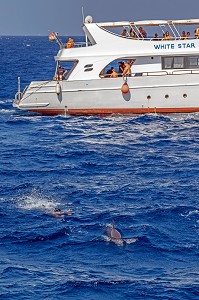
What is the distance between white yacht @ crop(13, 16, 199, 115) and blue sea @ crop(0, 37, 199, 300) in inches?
37.1

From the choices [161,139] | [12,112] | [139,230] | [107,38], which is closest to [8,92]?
[12,112]

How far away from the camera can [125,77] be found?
40531 millimetres

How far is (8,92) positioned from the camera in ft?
185

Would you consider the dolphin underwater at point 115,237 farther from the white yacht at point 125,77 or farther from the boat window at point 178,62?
the boat window at point 178,62

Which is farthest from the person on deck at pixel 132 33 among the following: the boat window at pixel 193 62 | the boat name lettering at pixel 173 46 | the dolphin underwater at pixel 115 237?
the dolphin underwater at pixel 115 237

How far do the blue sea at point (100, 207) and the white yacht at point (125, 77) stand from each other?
943 mm

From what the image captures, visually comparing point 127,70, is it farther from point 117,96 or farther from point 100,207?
point 100,207

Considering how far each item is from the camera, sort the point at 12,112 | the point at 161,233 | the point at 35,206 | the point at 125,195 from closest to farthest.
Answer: the point at 161,233 → the point at 35,206 → the point at 125,195 → the point at 12,112

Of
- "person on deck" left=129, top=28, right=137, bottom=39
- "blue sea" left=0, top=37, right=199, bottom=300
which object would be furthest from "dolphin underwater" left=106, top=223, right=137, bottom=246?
"person on deck" left=129, top=28, right=137, bottom=39

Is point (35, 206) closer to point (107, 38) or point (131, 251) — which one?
point (131, 251)

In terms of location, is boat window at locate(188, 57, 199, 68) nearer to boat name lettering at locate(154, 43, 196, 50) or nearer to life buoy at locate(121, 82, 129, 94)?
boat name lettering at locate(154, 43, 196, 50)

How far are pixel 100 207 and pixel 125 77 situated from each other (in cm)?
1710

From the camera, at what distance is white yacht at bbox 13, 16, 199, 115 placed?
134ft

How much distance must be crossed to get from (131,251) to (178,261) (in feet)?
4.57
